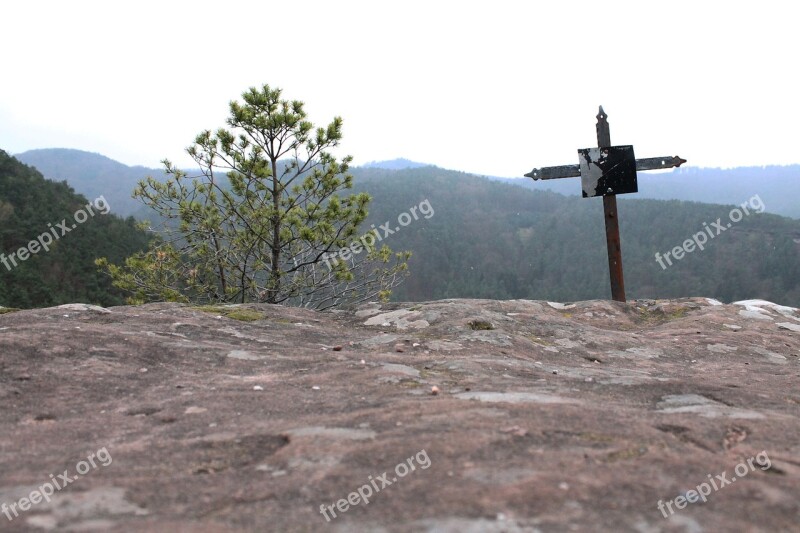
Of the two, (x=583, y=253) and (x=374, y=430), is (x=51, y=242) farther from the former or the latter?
(x=583, y=253)

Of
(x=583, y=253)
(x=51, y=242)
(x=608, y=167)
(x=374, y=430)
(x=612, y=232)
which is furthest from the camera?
(x=583, y=253)

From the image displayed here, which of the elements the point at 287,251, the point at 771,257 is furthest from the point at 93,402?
the point at 771,257

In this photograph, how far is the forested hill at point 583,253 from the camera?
4449 inches

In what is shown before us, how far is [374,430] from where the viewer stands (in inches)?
114

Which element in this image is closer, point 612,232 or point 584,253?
point 612,232

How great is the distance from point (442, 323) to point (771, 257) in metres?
130

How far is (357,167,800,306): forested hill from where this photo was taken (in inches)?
4450

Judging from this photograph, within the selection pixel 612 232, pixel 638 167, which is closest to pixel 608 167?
pixel 638 167

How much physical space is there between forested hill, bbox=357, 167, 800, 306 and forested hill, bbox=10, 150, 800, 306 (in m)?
0.22

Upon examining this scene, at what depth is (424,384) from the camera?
400 centimetres

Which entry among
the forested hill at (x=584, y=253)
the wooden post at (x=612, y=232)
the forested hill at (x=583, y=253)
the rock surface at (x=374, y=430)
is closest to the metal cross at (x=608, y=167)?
the wooden post at (x=612, y=232)

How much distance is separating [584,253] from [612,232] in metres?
133

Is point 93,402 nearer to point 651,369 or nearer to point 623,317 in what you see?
point 651,369

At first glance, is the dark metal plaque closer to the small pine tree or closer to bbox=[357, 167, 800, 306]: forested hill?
the small pine tree
